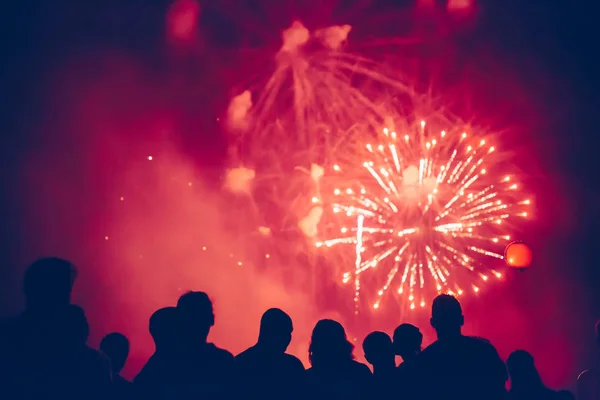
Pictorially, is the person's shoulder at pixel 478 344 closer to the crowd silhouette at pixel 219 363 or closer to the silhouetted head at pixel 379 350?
the crowd silhouette at pixel 219 363

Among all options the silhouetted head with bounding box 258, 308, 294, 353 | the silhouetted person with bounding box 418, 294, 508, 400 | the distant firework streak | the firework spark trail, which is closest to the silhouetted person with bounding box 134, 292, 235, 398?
the silhouetted head with bounding box 258, 308, 294, 353

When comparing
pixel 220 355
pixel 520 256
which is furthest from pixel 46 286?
pixel 520 256

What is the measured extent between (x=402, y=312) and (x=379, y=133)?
4278 millimetres

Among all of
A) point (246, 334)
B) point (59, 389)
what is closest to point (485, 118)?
point (246, 334)

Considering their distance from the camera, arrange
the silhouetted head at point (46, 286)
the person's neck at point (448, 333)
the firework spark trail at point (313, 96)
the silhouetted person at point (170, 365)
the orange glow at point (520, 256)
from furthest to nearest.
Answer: the firework spark trail at point (313, 96)
the orange glow at point (520, 256)
the person's neck at point (448, 333)
the silhouetted person at point (170, 365)
the silhouetted head at point (46, 286)

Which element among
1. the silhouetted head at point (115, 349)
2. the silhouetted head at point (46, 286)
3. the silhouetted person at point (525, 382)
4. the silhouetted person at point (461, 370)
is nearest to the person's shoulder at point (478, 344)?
the silhouetted person at point (461, 370)

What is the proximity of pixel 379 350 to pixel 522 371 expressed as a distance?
2.97 ft

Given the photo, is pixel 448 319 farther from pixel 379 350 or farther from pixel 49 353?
pixel 49 353

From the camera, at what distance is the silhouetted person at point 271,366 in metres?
3.28

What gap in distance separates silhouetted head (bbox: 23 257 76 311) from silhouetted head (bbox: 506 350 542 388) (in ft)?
8.57

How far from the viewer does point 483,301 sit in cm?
1408

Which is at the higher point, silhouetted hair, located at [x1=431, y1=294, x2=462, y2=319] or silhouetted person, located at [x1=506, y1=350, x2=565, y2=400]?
silhouetted hair, located at [x1=431, y1=294, x2=462, y2=319]

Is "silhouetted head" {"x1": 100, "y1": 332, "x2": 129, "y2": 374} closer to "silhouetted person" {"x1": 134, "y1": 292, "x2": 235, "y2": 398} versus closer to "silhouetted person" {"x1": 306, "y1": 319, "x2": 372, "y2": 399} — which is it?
"silhouetted person" {"x1": 134, "y1": 292, "x2": 235, "y2": 398}

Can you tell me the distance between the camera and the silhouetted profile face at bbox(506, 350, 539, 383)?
149 inches
